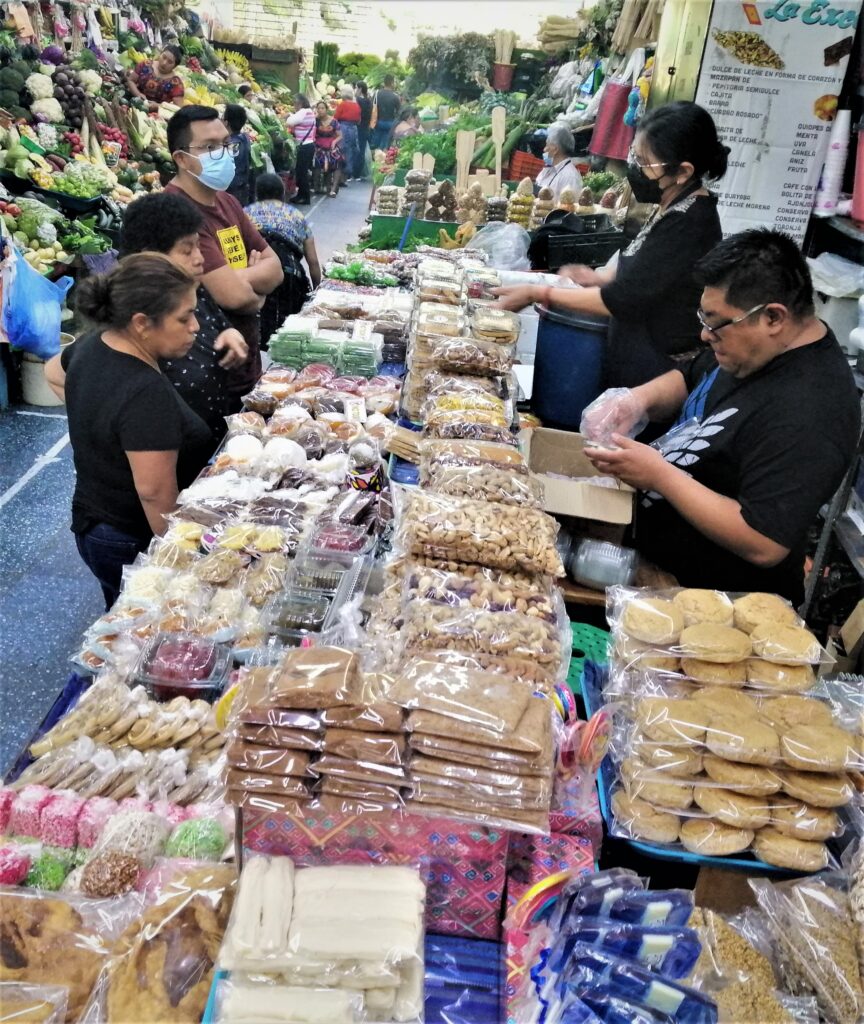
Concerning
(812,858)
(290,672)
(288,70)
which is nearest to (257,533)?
(290,672)

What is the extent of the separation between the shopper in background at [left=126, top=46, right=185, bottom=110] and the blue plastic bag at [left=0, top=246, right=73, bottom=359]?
18.7 feet

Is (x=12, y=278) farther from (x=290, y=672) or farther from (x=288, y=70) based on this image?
(x=288, y=70)

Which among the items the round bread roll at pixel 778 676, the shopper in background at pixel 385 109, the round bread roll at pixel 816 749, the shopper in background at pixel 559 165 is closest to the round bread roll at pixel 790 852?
the round bread roll at pixel 816 749

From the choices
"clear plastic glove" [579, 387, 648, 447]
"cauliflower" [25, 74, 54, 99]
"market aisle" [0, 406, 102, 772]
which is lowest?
"market aisle" [0, 406, 102, 772]

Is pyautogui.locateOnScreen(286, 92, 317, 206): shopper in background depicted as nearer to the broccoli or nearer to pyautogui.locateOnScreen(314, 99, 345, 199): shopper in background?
pyautogui.locateOnScreen(314, 99, 345, 199): shopper in background

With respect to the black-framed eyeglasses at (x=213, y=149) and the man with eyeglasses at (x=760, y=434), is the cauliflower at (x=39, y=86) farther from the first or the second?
the man with eyeglasses at (x=760, y=434)

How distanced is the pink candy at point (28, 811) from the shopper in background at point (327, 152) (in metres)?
14.2

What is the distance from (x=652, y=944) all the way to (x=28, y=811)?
1.12 metres

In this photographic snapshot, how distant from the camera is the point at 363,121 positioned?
50.6 feet

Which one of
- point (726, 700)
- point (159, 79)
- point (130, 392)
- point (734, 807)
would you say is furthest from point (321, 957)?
point (159, 79)

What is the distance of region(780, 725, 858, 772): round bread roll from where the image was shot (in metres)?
1.47

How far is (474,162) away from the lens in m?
8.86

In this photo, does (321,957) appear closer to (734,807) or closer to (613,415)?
(734,807)

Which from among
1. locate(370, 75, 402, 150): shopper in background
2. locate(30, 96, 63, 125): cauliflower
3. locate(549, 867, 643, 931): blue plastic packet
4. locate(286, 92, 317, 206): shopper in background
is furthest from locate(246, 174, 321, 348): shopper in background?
locate(370, 75, 402, 150): shopper in background
